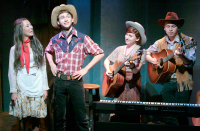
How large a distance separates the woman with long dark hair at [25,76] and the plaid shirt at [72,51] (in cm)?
43

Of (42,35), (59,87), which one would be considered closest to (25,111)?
(59,87)

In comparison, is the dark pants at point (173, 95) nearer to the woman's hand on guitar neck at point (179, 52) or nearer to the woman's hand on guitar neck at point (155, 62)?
the woman's hand on guitar neck at point (155, 62)

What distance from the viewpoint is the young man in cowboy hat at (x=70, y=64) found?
2459mm

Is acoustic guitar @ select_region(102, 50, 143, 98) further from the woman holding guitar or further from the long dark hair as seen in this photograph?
the long dark hair

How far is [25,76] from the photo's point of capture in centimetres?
269

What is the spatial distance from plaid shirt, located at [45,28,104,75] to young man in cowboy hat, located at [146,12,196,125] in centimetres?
109

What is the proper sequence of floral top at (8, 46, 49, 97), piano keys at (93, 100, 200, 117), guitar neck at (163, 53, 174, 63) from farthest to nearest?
1. guitar neck at (163, 53, 174, 63)
2. floral top at (8, 46, 49, 97)
3. piano keys at (93, 100, 200, 117)

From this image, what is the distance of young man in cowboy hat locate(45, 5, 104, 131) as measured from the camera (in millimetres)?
2459

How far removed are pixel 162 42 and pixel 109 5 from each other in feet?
4.07

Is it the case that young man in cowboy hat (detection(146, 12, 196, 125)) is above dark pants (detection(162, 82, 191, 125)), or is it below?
above

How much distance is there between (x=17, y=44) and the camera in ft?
8.93

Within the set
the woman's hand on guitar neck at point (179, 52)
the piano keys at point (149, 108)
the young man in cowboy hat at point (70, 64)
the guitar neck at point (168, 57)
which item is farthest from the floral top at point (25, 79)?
the woman's hand on guitar neck at point (179, 52)

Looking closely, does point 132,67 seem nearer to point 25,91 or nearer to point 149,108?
point 149,108

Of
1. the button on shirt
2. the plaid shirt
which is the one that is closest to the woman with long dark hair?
the plaid shirt
